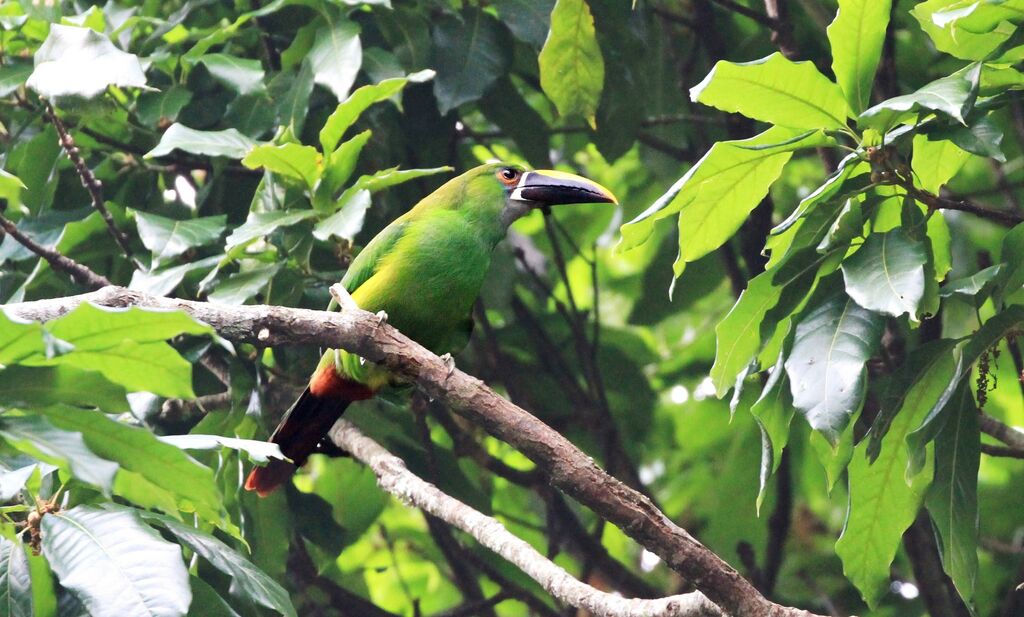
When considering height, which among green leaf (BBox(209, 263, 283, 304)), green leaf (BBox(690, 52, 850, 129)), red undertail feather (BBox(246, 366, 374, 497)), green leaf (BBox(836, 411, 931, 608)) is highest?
green leaf (BBox(690, 52, 850, 129))

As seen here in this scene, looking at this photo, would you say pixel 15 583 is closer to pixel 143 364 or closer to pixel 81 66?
pixel 143 364

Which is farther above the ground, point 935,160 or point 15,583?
point 935,160

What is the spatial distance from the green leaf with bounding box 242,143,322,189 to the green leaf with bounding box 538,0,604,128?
2.41 ft

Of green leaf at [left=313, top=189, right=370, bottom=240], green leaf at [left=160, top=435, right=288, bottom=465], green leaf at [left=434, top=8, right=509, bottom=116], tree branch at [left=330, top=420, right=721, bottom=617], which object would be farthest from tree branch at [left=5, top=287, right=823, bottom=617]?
green leaf at [left=434, top=8, right=509, bottom=116]

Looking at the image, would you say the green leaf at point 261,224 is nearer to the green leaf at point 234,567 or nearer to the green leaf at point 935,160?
the green leaf at point 234,567

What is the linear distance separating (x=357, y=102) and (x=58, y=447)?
56.1 inches

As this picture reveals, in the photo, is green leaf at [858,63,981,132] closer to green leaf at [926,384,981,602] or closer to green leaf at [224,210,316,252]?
green leaf at [926,384,981,602]

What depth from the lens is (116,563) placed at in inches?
76.0

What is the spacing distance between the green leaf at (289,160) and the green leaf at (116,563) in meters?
1.07

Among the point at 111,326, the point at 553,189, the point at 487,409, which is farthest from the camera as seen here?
the point at 553,189

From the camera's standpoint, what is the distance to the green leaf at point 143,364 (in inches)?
72.9

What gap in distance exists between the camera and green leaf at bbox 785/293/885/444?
6.82ft

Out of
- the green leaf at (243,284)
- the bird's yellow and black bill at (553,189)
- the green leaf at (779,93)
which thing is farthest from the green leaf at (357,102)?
the green leaf at (779,93)

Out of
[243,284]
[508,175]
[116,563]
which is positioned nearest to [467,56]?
[508,175]
